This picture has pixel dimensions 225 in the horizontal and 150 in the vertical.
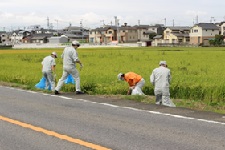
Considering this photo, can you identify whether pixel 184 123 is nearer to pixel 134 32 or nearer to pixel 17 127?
pixel 17 127

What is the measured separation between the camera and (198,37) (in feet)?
301

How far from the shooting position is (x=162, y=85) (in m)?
10.3

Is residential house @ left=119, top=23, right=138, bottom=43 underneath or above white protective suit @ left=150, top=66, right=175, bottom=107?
above

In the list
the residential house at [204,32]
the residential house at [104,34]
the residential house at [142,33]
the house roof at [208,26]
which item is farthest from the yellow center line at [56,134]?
the residential house at [142,33]

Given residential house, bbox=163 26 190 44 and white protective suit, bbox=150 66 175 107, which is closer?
white protective suit, bbox=150 66 175 107

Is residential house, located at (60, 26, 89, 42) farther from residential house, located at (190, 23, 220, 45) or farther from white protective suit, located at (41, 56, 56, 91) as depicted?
white protective suit, located at (41, 56, 56, 91)

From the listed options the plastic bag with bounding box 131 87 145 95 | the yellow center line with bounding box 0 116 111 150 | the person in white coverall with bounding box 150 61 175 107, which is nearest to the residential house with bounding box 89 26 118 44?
the plastic bag with bounding box 131 87 145 95

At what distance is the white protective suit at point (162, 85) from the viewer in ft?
33.6

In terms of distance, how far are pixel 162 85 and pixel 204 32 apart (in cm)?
8342

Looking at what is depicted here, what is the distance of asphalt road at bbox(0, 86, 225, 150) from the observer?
19.8 ft

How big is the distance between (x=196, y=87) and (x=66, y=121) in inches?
217

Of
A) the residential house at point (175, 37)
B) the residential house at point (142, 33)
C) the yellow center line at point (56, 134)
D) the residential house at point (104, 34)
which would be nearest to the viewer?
the yellow center line at point (56, 134)

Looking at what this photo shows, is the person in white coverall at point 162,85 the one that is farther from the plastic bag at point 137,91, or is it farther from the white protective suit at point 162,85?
the plastic bag at point 137,91

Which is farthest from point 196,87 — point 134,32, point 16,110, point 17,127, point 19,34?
point 19,34
